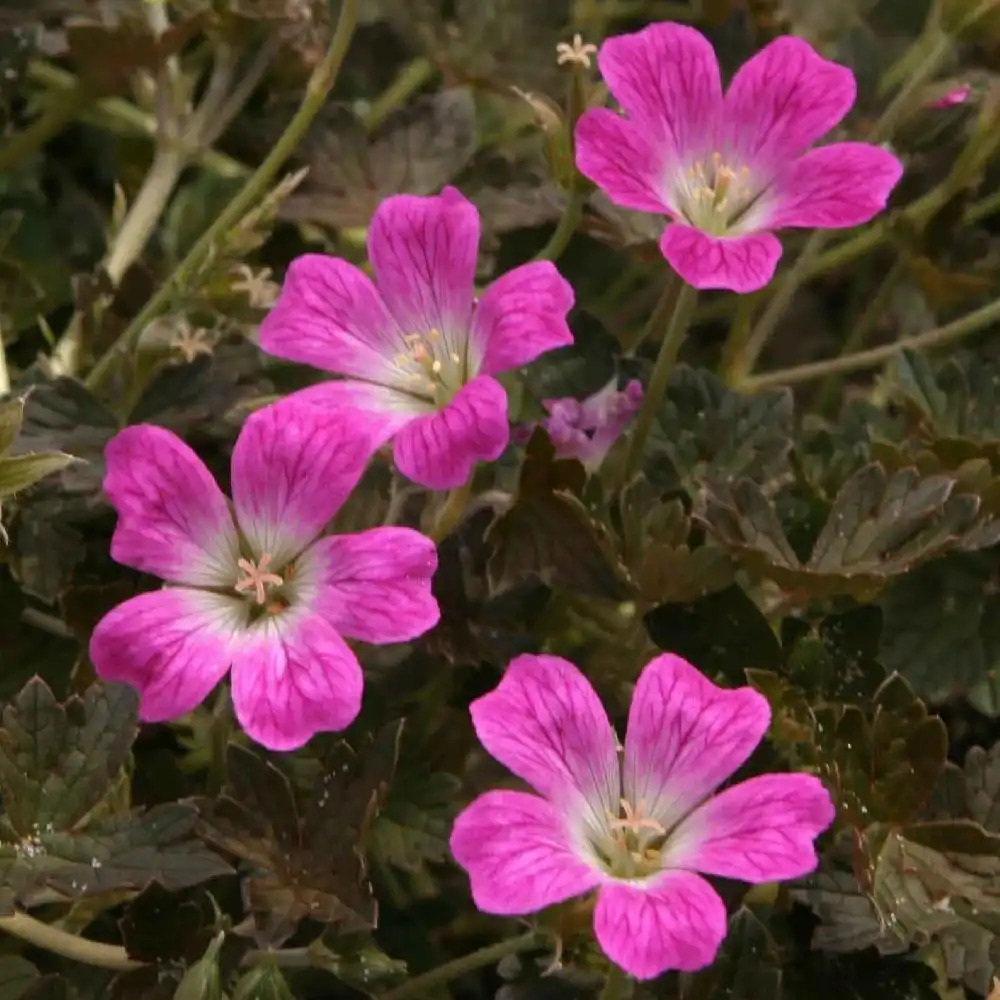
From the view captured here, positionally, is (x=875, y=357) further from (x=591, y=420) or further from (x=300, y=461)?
(x=300, y=461)

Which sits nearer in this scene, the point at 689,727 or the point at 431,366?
the point at 689,727

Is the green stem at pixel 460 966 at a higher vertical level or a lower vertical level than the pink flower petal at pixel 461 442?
lower

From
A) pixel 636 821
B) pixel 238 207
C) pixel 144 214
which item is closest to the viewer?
pixel 636 821

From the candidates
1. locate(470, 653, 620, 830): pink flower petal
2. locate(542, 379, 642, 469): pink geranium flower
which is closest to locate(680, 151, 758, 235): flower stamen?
locate(542, 379, 642, 469): pink geranium flower

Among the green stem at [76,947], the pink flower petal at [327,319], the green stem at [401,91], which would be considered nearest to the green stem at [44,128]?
the green stem at [401,91]

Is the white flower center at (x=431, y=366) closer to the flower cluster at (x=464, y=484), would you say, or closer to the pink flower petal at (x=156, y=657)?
the flower cluster at (x=464, y=484)

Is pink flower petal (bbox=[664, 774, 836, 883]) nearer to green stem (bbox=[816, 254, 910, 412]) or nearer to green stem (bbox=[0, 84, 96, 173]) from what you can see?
green stem (bbox=[816, 254, 910, 412])

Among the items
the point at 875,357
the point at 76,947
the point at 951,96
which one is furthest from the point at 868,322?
the point at 76,947
